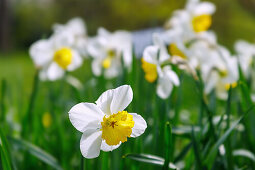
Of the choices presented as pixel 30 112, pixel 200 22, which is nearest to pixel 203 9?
pixel 200 22

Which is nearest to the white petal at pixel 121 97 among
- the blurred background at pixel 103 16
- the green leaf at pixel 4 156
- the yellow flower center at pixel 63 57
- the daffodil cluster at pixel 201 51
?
the green leaf at pixel 4 156

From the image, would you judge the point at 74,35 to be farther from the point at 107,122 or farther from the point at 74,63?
the point at 107,122

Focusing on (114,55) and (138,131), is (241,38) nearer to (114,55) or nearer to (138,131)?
(114,55)

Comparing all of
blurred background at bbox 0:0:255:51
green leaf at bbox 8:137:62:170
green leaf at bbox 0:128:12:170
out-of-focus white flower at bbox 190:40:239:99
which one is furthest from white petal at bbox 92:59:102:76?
blurred background at bbox 0:0:255:51

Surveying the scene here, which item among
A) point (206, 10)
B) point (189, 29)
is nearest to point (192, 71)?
point (189, 29)

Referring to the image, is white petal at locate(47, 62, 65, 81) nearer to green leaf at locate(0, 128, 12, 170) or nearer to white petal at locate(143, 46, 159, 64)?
white petal at locate(143, 46, 159, 64)

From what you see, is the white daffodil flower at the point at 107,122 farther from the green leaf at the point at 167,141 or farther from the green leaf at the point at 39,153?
the green leaf at the point at 39,153
